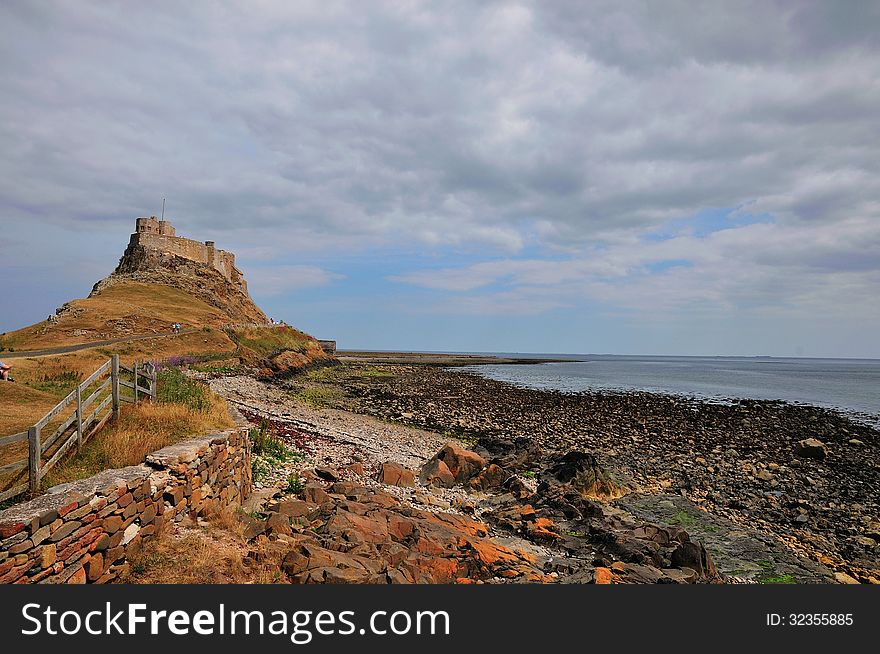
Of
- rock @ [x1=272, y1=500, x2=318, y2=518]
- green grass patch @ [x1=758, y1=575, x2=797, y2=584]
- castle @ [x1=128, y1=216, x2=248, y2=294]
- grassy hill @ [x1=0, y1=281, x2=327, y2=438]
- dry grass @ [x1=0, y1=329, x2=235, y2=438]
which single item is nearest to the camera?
rock @ [x1=272, y1=500, x2=318, y2=518]

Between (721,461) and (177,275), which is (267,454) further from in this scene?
(177,275)

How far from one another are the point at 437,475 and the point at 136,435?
354 inches

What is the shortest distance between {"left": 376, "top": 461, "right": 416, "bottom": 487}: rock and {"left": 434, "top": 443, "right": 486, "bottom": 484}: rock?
5.95 feet

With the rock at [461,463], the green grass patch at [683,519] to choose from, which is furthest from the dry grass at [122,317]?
the green grass patch at [683,519]

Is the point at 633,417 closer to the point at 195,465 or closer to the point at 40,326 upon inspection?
the point at 195,465

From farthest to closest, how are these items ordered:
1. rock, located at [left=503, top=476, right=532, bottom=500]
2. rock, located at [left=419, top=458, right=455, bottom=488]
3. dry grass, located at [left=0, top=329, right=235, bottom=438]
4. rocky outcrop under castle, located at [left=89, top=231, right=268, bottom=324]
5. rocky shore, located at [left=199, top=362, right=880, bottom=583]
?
rocky outcrop under castle, located at [left=89, top=231, right=268, bottom=324]
rock, located at [left=419, top=458, right=455, bottom=488]
rock, located at [left=503, top=476, right=532, bottom=500]
dry grass, located at [left=0, top=329, right=235, bottom=438]
rocky shore, located at [left=199, top=362, right=880, bottom=583]

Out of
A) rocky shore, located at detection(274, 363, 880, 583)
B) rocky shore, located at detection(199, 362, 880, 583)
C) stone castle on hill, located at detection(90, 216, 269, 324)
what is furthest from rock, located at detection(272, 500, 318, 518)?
stone castle on hill, located at detection(90, 216, 269, 324)

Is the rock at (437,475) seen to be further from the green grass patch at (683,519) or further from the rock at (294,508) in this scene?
the green grass patch at (683,519)

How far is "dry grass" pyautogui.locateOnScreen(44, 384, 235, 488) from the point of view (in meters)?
8.09

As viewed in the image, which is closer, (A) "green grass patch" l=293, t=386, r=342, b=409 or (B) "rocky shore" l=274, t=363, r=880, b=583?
(B) "rocky shore" l=274, t=363, r=880, b=583

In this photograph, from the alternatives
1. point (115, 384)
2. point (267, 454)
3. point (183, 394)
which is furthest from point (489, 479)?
point (115, 384)

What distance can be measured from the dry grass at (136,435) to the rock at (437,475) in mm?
6350

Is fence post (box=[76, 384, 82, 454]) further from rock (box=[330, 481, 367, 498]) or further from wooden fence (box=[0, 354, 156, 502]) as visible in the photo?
rock (box=[330, 481, 367, 498])

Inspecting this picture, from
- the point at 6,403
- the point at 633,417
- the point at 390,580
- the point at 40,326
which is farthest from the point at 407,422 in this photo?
the point at 40,326
